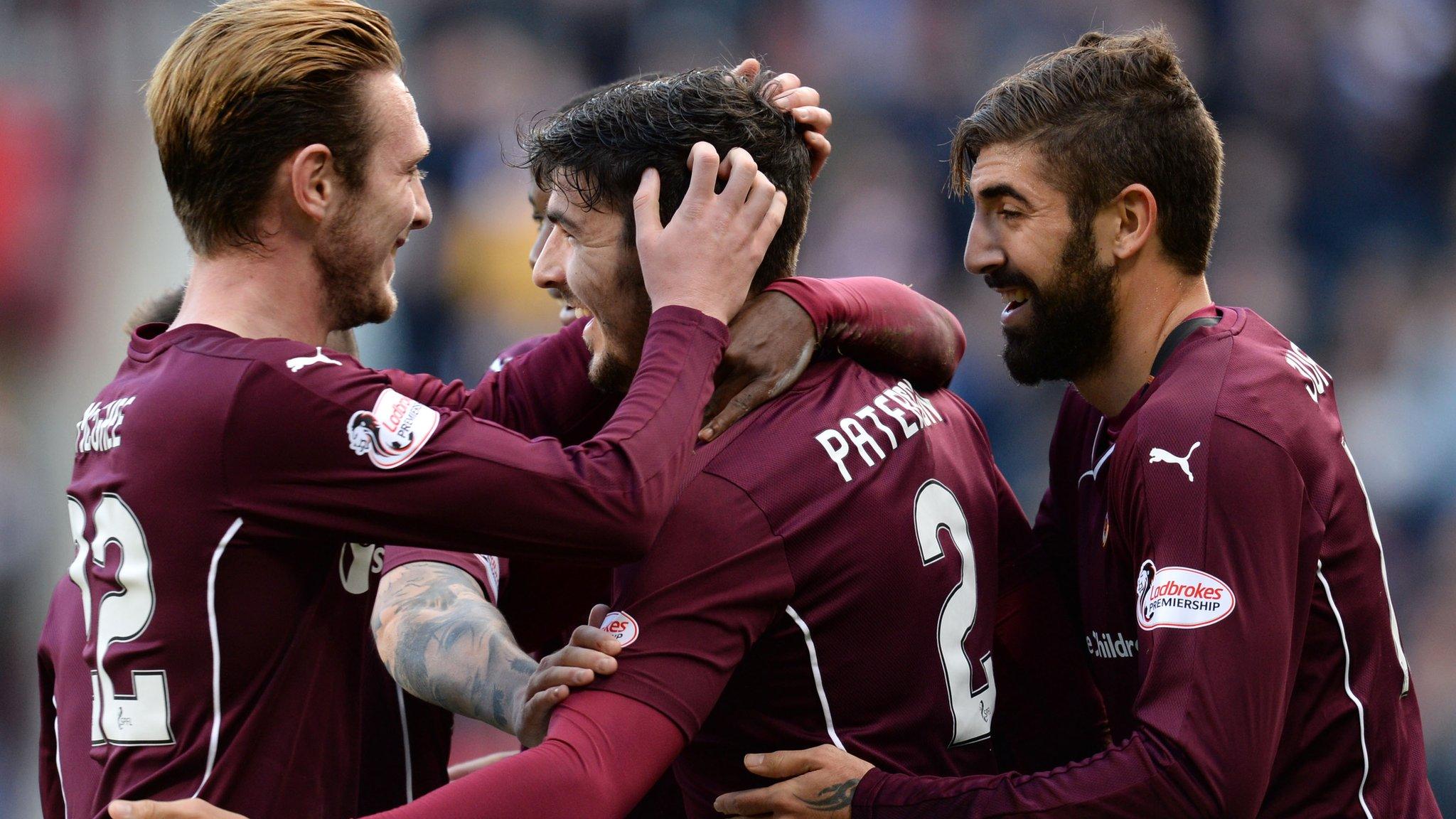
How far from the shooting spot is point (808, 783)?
246cm

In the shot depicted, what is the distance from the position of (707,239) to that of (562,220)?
0.36 meters

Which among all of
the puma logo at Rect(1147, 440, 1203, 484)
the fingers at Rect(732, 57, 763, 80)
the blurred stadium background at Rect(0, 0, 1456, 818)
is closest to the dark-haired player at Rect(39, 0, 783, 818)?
the fingers at Rect(732, 57, 763, 80)

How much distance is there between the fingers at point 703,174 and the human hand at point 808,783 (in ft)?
3.35

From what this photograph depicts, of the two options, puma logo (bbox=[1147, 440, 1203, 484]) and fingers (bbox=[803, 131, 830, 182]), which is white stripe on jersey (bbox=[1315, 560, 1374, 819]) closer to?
puma logo (bbox=[1147, 440, 1203, 484])

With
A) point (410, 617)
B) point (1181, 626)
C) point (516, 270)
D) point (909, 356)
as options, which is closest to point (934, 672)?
point (1181, 626)

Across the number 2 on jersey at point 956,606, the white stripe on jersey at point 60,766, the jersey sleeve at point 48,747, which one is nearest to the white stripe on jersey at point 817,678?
the number 2 on jersey at point 956,606

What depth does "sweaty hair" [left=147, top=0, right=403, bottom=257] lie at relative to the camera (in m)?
2.57

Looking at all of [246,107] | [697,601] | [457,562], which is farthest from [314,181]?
[697,601]

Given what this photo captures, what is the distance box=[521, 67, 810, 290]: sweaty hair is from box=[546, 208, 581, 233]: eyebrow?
50mm

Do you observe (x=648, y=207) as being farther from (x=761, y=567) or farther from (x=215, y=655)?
(x=215, y=655)

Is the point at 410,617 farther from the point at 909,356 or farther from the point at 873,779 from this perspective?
the point at 909,356

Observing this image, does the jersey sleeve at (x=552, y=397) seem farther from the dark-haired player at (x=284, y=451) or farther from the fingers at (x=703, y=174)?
the fingers at (x=703, y=174)

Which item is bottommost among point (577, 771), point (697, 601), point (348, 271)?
point (577, 771)

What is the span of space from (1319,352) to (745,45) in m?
3.77
